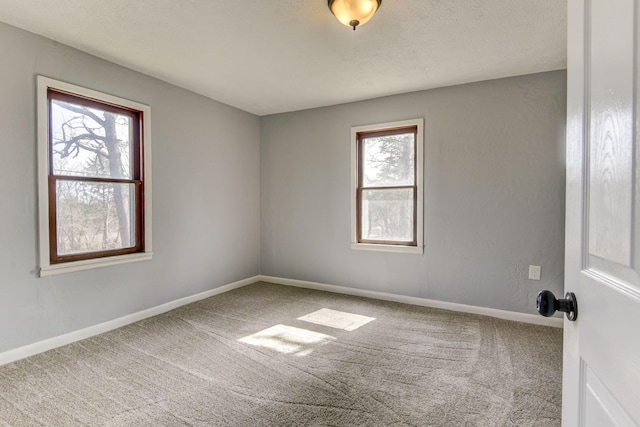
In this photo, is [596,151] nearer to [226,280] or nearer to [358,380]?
[358,380]

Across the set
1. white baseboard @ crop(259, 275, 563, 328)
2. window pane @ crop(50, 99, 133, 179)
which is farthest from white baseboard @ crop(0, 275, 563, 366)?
window pane @ crop(50, 99, 133, 179)

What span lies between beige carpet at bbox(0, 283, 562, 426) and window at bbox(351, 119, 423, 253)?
99 centimetres

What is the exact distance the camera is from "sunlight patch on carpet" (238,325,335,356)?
263 cm

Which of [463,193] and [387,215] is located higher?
[463,193]

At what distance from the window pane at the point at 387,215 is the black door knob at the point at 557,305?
3.00 m

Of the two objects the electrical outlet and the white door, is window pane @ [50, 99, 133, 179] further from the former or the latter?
the electrical outlet

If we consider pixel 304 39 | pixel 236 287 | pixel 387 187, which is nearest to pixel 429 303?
pixel 387 187

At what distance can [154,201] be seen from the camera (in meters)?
3.36

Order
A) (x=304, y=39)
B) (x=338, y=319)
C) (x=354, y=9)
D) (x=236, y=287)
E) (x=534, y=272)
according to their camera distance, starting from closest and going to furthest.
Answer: (x=354, y=9)
(x=304, y=39)
(x=534, y=272)
(x=338, y=319)
(x=236, y=287)

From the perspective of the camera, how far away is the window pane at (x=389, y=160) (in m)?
3.82

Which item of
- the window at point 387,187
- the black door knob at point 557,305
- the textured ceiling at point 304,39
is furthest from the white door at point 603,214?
the window at point 387,187

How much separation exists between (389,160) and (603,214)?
335 centimetres

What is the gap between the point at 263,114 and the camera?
471cm

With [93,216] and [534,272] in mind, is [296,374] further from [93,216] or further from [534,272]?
[534,272]
